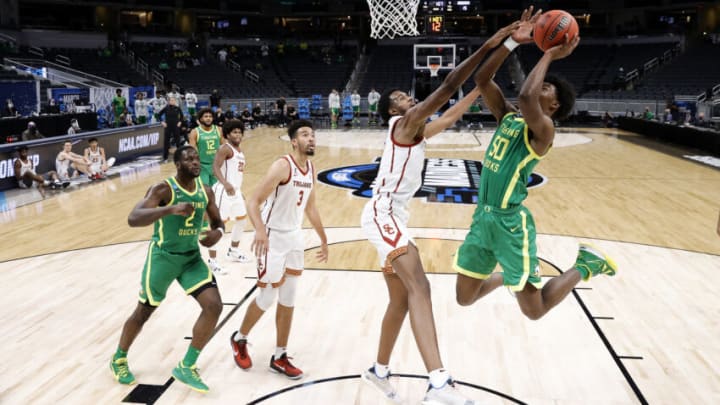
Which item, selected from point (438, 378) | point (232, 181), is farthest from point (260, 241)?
point (232, 181)

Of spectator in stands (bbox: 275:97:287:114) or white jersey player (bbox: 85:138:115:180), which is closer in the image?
white jersey player (bbox: 85:138:115:180)

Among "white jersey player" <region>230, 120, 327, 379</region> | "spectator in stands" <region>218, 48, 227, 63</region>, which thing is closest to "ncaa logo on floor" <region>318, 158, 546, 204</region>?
"white jersey player" <region>230, 120, 327, 379</region>

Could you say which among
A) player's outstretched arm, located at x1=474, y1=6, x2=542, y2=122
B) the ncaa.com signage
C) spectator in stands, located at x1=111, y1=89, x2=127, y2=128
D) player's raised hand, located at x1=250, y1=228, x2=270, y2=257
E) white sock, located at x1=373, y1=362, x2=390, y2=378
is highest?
spectator in stands, located at x1=111, y1=89, x2=127, y2=128

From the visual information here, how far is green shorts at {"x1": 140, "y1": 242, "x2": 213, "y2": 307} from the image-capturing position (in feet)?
13.8

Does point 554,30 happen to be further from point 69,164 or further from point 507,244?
point 69,164

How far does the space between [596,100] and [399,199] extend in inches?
1106

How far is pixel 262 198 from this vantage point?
14.0ft

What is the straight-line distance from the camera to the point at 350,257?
24.6 ft

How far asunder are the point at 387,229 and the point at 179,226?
4.61ft

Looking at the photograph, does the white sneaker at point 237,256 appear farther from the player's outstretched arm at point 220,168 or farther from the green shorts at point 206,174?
the green shorts at point 206,174

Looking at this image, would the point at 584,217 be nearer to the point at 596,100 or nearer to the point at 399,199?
the point at 399,199

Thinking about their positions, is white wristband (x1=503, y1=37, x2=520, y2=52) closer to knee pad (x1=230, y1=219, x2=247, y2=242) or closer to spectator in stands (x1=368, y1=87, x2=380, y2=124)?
knee pad (x1=230, y1=219, x2=247, y2=242)

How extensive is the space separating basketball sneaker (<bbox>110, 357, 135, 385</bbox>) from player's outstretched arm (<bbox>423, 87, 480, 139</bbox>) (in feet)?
8.40

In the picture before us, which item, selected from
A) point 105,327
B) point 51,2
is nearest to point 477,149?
point 105,327
